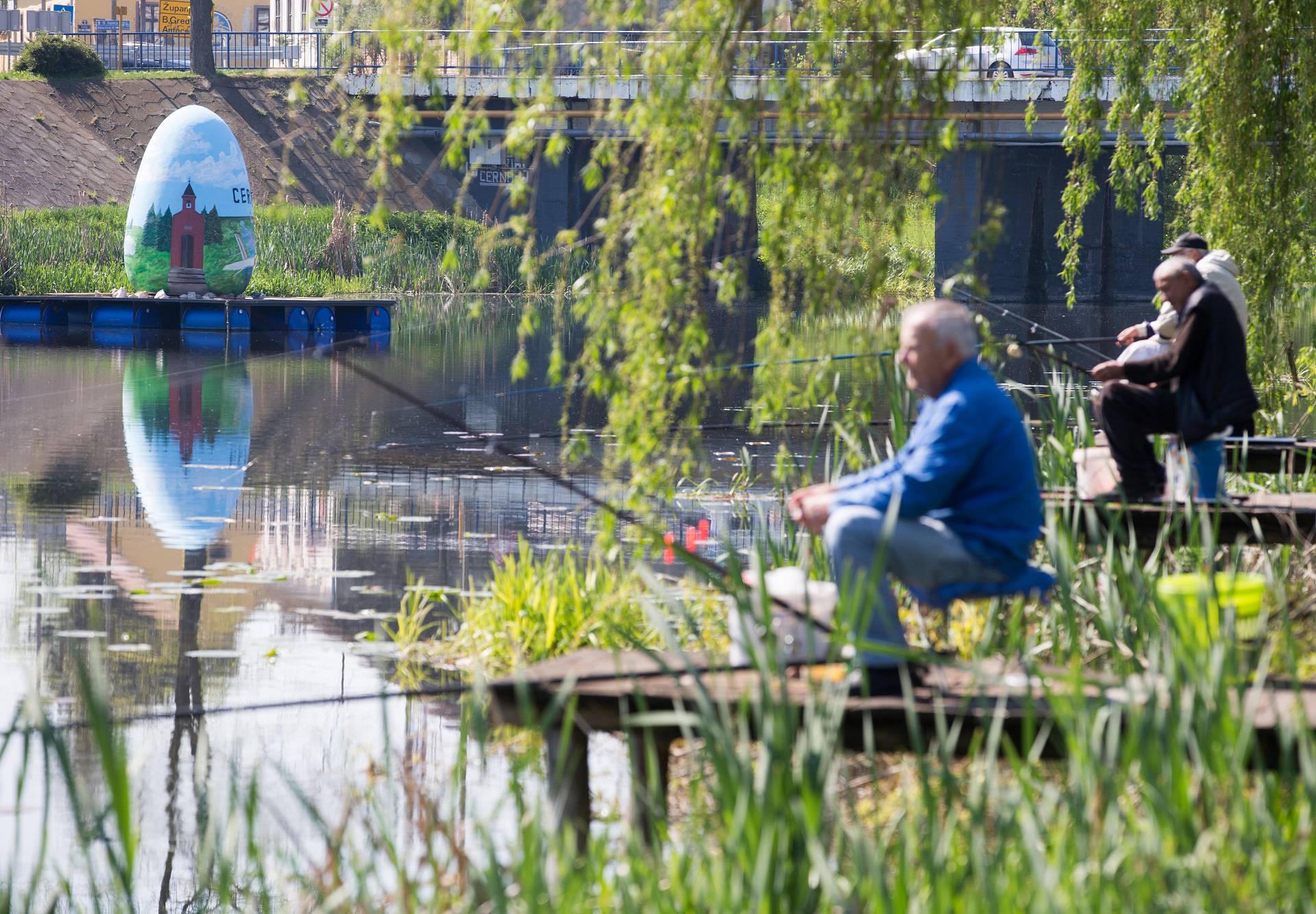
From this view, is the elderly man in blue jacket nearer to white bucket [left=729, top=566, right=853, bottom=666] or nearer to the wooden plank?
white bucket [left=729, top=566, right=853, bottom=666]

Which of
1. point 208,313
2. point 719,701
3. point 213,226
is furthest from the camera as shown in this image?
point 208,313

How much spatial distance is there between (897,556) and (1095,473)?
2516mm

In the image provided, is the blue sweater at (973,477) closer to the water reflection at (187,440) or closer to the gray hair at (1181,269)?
the gray hair at (1181,269)

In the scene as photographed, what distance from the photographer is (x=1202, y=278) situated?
25.2ft

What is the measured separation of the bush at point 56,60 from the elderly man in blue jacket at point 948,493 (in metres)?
46.7

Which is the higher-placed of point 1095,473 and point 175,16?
point 175,16

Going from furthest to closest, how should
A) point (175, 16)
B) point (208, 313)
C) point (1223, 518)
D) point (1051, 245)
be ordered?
point (175, 16) < point (1051, 245) < point (208, 313) < point (1223, 518)

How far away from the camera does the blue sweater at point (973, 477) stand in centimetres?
487

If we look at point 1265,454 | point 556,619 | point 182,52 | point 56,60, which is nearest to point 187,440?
point 556,619

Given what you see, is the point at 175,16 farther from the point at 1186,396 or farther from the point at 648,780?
the point at 648,780

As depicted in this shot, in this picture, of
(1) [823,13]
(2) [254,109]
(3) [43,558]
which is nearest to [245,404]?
(3) [43,558]

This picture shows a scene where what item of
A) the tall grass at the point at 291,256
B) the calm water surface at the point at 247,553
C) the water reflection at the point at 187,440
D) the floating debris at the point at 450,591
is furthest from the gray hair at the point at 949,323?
the tall grass at the point at 291,256

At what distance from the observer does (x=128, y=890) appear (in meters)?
3.59

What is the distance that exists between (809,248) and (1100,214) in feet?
122
